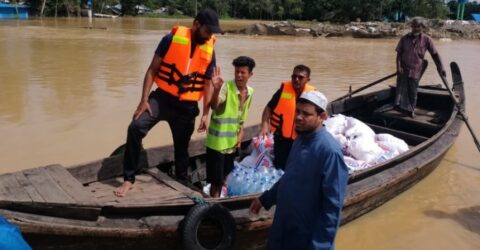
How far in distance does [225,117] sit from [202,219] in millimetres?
955

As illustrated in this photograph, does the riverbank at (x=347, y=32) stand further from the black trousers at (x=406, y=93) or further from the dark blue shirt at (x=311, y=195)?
the dark blue shirt at (x=311, y=195)

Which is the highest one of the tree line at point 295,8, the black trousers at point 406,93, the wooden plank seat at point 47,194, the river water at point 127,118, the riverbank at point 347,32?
the tree line at point 295,8

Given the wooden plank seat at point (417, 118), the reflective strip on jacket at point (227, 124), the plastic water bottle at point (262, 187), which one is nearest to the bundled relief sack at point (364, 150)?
the plastic water bottle at point (262, 187)

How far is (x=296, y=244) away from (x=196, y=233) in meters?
0.92

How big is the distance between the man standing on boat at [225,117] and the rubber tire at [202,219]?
673 mm

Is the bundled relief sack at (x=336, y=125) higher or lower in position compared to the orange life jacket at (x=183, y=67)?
lower

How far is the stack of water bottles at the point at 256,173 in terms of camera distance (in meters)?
4.20

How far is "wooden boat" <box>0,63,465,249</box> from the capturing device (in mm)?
2814

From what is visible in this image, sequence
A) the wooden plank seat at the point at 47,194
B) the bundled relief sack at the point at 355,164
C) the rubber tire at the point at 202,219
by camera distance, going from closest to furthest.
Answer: the wooden plank seat at the point at 47,194 → the rubber tire at the point at 202,219 → the bundled relief sack at the point at 355,164

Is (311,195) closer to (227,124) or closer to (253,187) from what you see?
(227,124)

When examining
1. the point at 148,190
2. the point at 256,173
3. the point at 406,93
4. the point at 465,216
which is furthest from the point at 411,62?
the point at 148,190

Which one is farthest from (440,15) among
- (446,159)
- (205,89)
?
(205,89)

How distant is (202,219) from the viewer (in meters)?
3.20

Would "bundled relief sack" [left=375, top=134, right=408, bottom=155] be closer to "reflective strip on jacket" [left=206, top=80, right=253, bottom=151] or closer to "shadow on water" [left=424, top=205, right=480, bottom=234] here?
"shadow on water" [left=424, top=205, right=480, bottom=234]
